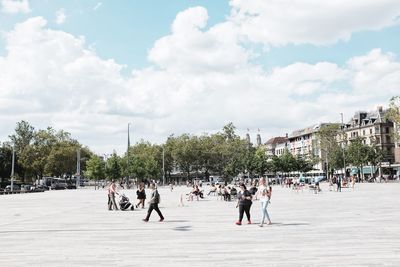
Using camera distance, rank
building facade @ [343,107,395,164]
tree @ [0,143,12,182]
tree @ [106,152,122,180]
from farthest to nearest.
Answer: building facade @ [343,107,395,164] < tree @ [106,152,122,180] < tree @ [0,143,12,182]

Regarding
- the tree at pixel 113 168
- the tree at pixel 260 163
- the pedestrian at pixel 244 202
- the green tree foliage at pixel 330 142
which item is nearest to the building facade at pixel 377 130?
the green tree foliage at pixel 330 142

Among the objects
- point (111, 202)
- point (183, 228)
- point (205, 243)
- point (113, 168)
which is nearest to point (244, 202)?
point (183, 228)

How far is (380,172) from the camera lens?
3947 inches

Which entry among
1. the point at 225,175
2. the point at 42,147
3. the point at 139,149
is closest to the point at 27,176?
the point at 42,147

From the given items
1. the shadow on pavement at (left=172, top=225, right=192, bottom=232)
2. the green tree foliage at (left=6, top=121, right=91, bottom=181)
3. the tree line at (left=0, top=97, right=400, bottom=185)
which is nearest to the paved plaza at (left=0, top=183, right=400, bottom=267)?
the shadow on pavement at (left=172, top=225, right=192, bottom=232)

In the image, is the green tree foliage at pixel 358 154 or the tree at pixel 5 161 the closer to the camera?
the green tree foliage at pixel 358 154

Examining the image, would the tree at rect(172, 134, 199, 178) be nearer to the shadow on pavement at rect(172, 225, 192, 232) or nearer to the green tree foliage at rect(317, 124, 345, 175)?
the green tree foliage at rect(317, 124, 345, 175)

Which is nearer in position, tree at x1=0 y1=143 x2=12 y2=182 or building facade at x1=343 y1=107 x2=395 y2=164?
tree at x1=0 y1=143 x2=12 y2=182

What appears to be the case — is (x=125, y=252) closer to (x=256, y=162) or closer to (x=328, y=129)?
(x=328, y=129)

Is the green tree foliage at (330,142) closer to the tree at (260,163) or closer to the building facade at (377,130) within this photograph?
the building facade at (377,130)

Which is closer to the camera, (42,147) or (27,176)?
(42,147)

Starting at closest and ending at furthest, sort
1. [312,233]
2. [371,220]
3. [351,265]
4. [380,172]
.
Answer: [351,265]
[312,233]
[371,220]
[380,172]

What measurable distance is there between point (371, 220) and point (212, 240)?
767cm

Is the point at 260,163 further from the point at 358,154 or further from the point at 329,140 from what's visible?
the point at 358,154
